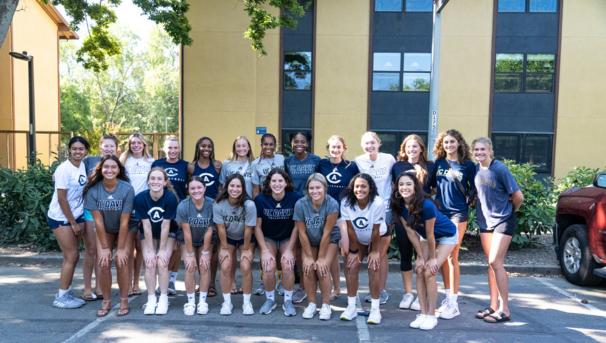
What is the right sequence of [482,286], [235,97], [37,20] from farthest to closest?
[37,20]
[235,97]
[482,286]

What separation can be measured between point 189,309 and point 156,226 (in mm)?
997

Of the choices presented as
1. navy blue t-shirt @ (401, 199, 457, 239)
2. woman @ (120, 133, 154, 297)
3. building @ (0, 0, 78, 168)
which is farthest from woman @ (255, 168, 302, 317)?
building @ (0, 0, 78, 168)

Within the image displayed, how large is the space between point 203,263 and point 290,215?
1.11 meters

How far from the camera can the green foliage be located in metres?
7.88

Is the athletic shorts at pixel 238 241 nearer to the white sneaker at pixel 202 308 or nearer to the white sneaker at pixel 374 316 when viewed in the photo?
the white sneaker at pixel 202 308

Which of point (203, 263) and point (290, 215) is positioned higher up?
point (290, 215)

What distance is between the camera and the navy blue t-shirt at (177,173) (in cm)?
582

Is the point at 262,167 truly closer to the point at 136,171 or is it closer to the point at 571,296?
the point at 136,171

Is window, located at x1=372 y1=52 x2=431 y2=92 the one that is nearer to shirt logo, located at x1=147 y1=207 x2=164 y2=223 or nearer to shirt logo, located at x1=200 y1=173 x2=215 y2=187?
shirt logo, located at x1=200 y1=173 x2=215 y2=187

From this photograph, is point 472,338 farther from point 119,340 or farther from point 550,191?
point 550,191

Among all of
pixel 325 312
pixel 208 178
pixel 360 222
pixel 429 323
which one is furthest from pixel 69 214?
pixel 429 323

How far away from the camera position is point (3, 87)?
66.6 ft

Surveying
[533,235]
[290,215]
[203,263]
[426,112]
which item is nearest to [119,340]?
[203,263]

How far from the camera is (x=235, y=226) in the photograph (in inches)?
203
